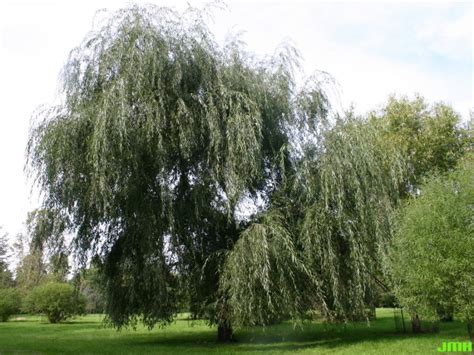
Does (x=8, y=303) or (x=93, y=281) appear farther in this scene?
(x=8, y=303)

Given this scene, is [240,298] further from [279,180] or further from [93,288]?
[93,288]

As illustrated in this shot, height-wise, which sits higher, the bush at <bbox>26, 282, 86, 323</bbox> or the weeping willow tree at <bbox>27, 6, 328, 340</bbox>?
the weeping willow tree at <bbox>27, 6, 328, 340</bbox>

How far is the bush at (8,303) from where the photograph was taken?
1596 inches

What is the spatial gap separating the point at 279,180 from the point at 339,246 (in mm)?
3181

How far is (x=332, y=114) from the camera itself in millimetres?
15281

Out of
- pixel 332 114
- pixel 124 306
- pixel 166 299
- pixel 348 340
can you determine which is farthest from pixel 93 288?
pixel 332 114

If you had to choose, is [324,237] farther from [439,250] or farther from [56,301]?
[56,301]

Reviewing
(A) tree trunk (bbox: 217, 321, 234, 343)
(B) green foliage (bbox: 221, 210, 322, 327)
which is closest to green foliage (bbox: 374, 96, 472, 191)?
(B) green foliage (bbox: 221, 210, 322, 327)

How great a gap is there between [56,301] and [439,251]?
115ft

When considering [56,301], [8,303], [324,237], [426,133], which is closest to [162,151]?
[324,237]

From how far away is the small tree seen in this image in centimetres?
1170

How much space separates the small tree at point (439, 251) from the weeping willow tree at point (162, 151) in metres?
3.76

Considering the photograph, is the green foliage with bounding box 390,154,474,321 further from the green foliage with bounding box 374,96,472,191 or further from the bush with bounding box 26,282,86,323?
the bush with bounding box 26,282,86,323

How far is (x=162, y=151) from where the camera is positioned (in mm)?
12805
